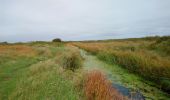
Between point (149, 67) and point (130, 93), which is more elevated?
point (149, 67)

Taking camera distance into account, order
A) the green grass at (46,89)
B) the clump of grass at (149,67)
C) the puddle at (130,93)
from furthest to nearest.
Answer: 1. the clump of grass at (149,67)
2. the puddle at (130,93)
3. the green grass at (46,89)

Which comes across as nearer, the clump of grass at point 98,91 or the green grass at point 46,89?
the clump of grass at point 98,91

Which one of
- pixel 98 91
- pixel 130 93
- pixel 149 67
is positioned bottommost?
pixel 130 93

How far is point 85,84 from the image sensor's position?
7195 mm

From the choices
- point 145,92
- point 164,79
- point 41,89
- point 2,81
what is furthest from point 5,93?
point 164,79

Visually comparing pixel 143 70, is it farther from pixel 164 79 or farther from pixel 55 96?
pixel 55 96

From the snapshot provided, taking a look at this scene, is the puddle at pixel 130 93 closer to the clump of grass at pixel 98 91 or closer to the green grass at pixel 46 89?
the clump of grass at pixel 98 91

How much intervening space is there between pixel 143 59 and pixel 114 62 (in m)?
4.56

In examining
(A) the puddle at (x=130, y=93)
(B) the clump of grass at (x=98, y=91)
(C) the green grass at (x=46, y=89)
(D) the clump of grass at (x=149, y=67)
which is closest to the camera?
(B) the clump of grass at (x=98, y=91)

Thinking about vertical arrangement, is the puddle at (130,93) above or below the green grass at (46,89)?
below

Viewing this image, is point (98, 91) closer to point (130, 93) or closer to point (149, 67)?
point (130, 93)

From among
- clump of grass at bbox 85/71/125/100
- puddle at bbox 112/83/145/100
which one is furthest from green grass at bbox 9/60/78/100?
puddle at bbox 112/83/145/100

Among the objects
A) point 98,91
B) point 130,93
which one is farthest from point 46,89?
point 130,93

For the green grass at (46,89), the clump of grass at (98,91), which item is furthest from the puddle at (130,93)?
the green grass at (46,89)
